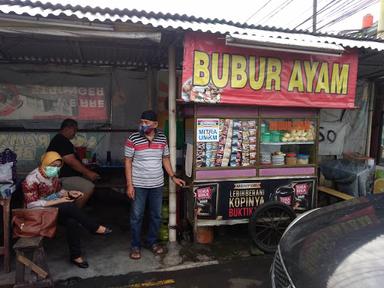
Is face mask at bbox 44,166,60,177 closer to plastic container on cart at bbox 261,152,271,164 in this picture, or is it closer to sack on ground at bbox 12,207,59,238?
sack on ground at bbox 12,207,59,238

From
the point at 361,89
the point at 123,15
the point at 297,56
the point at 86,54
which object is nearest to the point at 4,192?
the point at 123,15

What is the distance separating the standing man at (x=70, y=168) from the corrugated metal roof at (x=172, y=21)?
6.11 ft

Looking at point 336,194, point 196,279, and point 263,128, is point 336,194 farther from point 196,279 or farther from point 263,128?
point 196,279

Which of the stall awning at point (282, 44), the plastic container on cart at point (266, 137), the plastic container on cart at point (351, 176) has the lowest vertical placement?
the plastic container on cart at point (351, 176)

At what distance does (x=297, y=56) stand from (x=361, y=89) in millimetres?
3513

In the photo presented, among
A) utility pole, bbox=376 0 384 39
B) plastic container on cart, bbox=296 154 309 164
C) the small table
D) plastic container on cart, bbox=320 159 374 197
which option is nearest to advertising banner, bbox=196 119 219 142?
plastic container on cart, bbox=296 154 309 164

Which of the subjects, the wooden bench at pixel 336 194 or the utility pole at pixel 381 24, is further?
the utility pole at pixel 381 24

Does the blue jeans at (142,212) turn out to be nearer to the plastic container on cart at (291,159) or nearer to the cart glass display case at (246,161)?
the cart glass display case at (246,161)

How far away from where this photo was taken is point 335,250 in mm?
2188

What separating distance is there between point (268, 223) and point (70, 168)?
3.02 m

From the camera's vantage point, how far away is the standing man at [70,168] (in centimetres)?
494

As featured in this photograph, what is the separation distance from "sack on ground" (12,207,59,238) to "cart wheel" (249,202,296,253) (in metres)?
2.52

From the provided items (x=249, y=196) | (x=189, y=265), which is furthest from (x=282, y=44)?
(x=189, y=265)

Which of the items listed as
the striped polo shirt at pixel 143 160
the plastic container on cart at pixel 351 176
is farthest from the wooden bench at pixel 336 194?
the striped polo shirt at pixel 143 160
